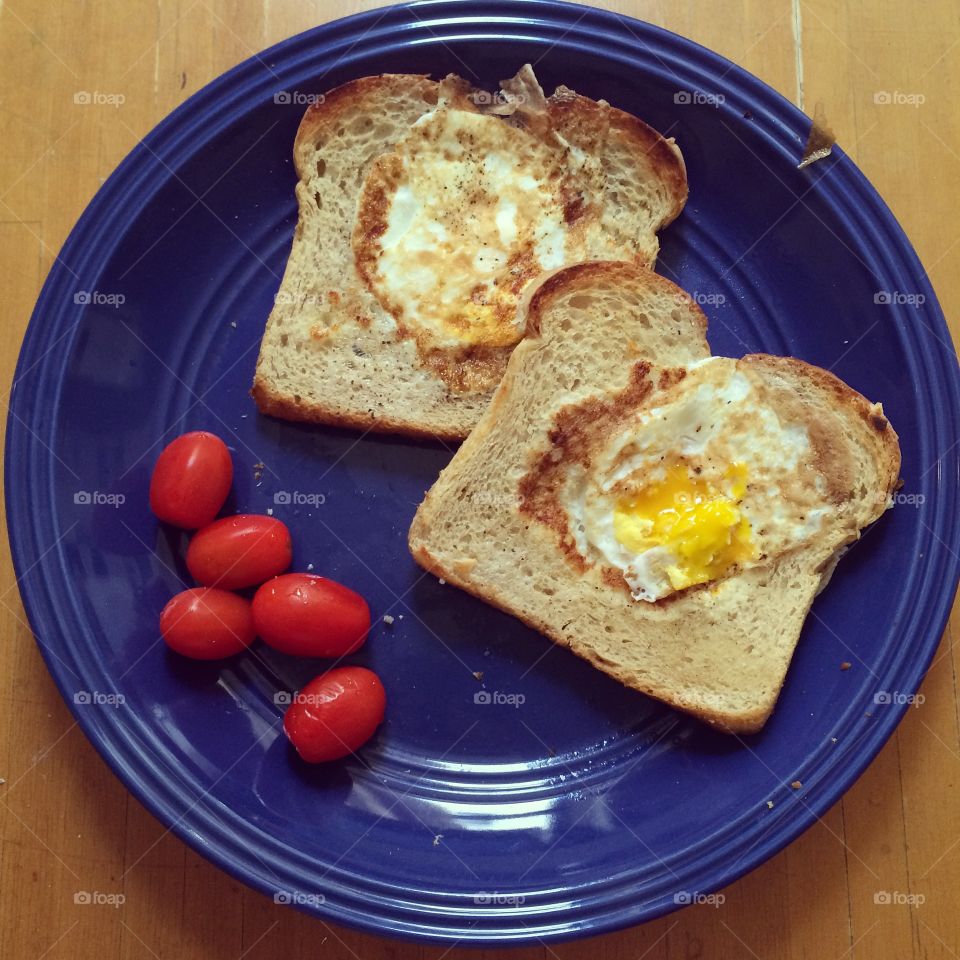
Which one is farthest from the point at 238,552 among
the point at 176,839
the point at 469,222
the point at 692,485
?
the point at 692,485

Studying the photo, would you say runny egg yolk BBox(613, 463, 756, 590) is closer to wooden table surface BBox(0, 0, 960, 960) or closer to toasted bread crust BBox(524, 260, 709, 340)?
toasted bread crust BBox(524, 260, 709, 340)

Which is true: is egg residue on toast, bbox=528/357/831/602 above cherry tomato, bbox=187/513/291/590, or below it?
above

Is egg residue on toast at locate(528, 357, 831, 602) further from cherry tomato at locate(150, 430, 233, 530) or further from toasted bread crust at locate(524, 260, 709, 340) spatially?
cherry tomato at locate(150, 430, 233, 530)

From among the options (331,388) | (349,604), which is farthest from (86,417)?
(349,604)

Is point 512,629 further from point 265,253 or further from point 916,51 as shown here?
point 916,51

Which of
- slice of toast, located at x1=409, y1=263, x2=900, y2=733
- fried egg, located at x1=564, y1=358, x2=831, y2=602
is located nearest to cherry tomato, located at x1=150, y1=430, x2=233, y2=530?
slice of toast, located at x1=409, y1=263, x2=900, y2=733

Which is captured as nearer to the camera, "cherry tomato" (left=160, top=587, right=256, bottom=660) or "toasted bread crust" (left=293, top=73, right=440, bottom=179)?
"cherry tomato" (left=160, top=587, right=256, bottom=660)

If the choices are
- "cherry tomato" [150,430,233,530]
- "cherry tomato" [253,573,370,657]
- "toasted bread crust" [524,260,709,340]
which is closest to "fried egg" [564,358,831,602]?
"toasted bread crust" [524,260,709,340]

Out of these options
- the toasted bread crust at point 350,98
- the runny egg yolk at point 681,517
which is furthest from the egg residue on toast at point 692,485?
the toasted bread crust at point 350,98
